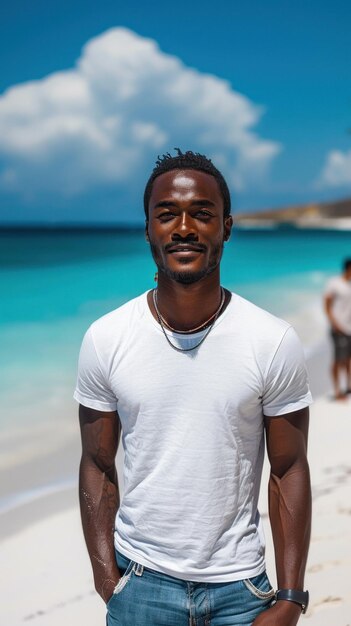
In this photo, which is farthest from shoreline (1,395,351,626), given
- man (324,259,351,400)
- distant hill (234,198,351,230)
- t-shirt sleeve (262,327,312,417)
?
distant hill (234,198,351,230)

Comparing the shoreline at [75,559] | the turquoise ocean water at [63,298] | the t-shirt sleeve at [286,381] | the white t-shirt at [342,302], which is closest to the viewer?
the t-shirt sleeve at [286,381]

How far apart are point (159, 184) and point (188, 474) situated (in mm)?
800

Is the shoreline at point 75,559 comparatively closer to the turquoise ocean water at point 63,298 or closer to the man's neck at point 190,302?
the man's neck at point 190,302

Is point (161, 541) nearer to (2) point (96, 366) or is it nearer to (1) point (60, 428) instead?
(2) point (96, 366)

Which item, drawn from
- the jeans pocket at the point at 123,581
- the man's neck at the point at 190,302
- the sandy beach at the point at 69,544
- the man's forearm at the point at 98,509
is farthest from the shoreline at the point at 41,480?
the man's neck at the point at 190,302

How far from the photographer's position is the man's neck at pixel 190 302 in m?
2.04

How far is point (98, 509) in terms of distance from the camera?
2.19 meters

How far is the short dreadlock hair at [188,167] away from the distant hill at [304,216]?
158 m

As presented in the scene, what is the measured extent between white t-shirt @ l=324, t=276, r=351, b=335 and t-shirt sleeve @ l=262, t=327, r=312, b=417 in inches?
286

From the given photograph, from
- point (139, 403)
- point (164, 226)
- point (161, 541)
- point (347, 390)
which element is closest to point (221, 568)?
point (161, 541)

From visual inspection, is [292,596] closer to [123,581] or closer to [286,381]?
[123,581]

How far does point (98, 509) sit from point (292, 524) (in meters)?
0.57

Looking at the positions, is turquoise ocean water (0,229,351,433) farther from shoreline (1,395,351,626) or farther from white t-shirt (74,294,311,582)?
white t-shirt (74,294,311,582)

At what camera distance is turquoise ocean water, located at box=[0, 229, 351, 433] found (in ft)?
34.7
